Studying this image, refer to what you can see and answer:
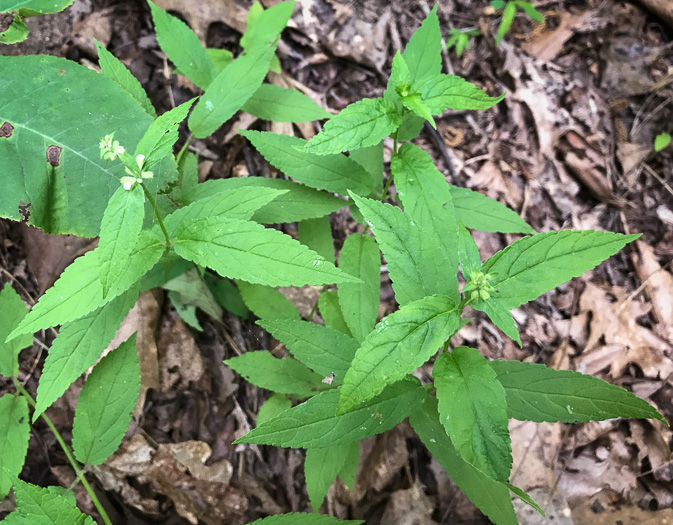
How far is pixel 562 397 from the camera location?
1.90 metres

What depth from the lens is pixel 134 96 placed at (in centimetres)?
262

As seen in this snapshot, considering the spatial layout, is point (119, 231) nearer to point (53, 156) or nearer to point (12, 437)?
point (53, 156)

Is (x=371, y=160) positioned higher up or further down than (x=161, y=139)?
further down

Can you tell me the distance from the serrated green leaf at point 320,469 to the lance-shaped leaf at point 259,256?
1030mm

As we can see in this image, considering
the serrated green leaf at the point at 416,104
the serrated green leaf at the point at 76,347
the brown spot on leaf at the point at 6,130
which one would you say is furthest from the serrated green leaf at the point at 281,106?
the serrated green leaf at the point at 76,347

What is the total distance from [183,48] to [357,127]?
1480 mm

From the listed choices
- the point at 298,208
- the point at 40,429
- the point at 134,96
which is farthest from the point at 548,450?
the point at 134,96

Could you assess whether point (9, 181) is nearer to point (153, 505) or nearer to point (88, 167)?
point (88, 167)

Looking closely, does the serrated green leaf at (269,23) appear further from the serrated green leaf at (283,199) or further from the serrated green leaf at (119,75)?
the serrated green leaf at (283,199)

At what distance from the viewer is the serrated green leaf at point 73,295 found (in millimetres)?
1751

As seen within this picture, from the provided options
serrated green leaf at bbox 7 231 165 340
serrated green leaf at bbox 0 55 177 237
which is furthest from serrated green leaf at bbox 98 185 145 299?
serrated green leaf at bbox 0 55 177 237

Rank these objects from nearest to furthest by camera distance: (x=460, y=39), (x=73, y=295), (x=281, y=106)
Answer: (x=73, y=295), (x=281, y=106), (x=460, y=39)

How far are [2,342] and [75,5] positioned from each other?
8.40 feet

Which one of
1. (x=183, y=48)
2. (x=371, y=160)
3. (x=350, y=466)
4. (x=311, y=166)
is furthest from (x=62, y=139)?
(x=350, y=466)
